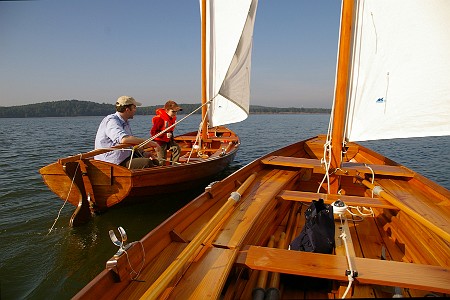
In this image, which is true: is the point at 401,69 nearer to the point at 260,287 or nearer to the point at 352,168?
the point at 352,168

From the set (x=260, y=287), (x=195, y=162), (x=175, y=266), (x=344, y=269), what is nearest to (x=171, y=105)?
(x=195, y=162)

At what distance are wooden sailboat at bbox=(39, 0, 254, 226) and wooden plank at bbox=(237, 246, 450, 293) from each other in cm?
338

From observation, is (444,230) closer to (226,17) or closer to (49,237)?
(49,237)

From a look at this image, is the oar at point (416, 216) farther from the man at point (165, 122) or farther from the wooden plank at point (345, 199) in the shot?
the man at point (165, 122)

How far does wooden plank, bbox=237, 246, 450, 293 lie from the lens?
194 cm

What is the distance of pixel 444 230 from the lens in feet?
8.45

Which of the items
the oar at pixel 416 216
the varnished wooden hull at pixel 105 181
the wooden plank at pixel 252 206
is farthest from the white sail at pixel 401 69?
the varnished wooden hull at pixel 105 181

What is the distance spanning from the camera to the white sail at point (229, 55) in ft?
27.1

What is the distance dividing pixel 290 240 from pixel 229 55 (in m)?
6.63


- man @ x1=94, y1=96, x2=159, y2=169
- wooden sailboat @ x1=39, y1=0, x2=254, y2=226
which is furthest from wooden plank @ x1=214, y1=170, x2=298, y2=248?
man @ x1=94, y1=96, x2=159, y2=169

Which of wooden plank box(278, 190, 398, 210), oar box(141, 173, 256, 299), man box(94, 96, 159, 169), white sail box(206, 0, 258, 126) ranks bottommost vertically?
wooden plank box(278, 190, 398, 210)

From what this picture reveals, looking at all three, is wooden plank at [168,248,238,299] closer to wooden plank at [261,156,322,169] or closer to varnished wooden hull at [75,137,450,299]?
varnished wooden hull at [75,137,450,299]

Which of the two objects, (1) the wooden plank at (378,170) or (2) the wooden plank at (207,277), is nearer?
(2) the wooden plank at (207,277)

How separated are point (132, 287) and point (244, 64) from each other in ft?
28.9
